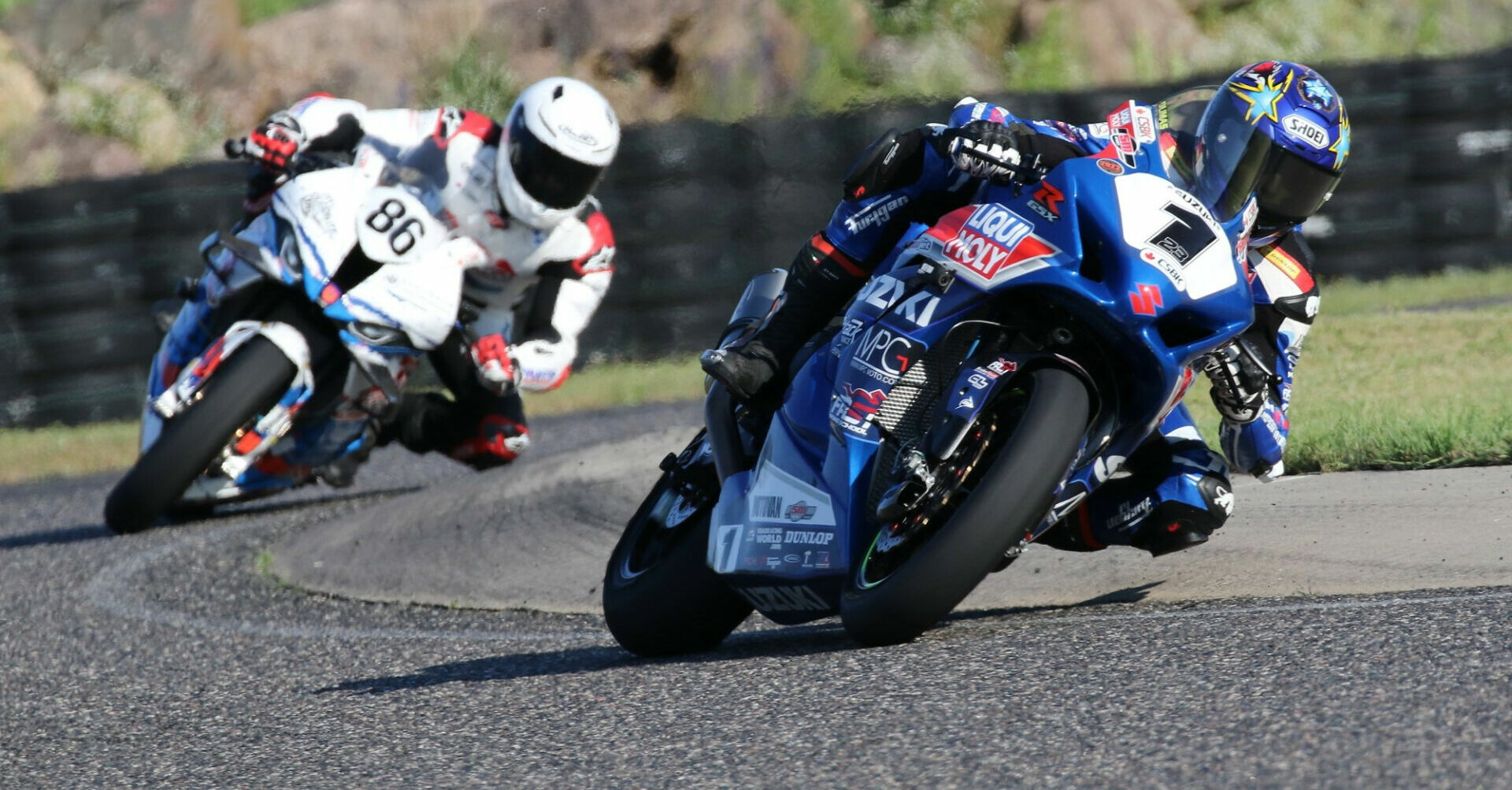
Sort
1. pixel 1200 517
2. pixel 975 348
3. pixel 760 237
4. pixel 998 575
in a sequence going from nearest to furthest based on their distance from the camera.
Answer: pixel 975 348, pixel 1200 517, pixel 998 575, pixel 760 237

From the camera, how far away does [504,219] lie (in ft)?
23.5

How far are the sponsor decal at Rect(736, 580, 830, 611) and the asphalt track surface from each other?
11 cm

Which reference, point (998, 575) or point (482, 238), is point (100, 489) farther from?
point (998, 575)

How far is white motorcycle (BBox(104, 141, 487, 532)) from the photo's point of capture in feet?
22.6

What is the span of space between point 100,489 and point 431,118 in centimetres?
331

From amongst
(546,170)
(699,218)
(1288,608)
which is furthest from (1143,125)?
(699,218)

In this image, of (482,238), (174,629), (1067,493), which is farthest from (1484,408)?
(174,629)

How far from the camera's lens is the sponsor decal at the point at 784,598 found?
152 inches

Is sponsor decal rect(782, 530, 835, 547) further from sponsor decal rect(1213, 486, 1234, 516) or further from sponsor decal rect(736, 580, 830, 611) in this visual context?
sponsor decal rect(1213, 486, 1234, 516)

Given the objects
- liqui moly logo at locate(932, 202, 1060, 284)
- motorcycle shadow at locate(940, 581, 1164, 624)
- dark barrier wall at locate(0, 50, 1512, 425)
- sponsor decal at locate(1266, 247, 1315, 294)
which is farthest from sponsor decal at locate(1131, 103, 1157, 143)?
dark barrier wall at locate(0, 50, 1512, 425)

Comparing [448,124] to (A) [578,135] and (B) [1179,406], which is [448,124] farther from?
(B) [1179,406]

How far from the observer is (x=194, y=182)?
11.7 metres

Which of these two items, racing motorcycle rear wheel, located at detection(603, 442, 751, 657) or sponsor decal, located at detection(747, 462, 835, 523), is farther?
racing motorcycle rear wheel, located at detection(603, 442, 751, 657)

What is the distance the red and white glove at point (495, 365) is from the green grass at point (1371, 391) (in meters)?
2.72
